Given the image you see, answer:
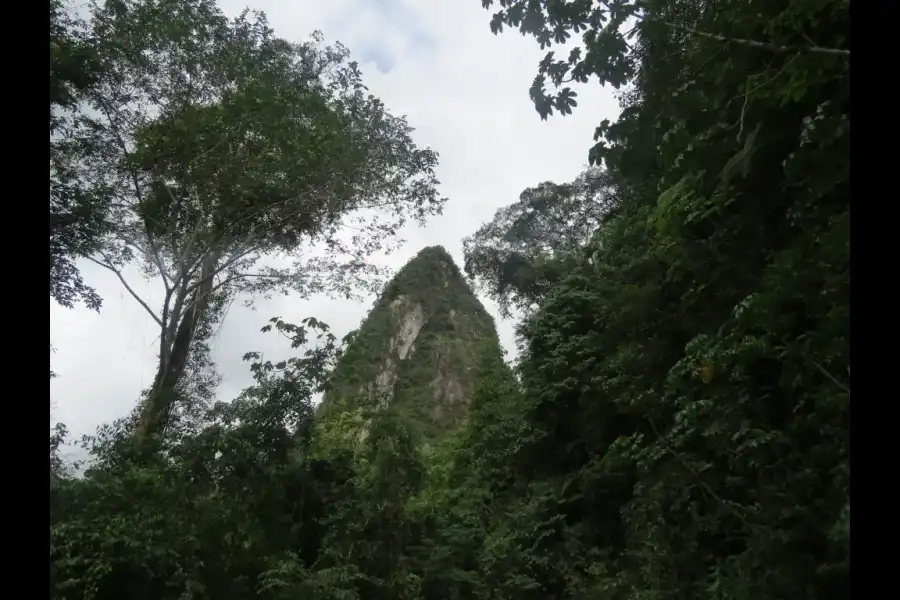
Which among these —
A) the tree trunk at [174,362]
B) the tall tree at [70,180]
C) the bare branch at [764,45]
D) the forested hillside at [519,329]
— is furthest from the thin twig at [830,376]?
the tree trunk at [174,362]

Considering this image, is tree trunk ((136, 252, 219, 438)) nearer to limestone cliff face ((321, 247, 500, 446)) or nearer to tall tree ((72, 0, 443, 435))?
tall tree ((72, 0, 443, 435))

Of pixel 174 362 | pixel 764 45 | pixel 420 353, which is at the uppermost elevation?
pixel 420 353

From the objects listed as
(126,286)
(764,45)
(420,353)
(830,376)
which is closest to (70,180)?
(126,286)

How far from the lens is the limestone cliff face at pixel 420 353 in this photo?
3.73 m

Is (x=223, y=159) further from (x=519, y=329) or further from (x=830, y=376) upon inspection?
(x=830, y=376)

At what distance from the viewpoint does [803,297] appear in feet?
5.20

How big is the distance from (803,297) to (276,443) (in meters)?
2.36

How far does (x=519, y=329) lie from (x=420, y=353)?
1.31m

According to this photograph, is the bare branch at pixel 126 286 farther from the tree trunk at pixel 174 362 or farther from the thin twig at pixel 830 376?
the thin twig at pixel 830 376

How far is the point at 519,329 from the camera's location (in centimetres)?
462

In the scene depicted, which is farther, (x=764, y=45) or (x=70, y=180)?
(x=70, y=180)
